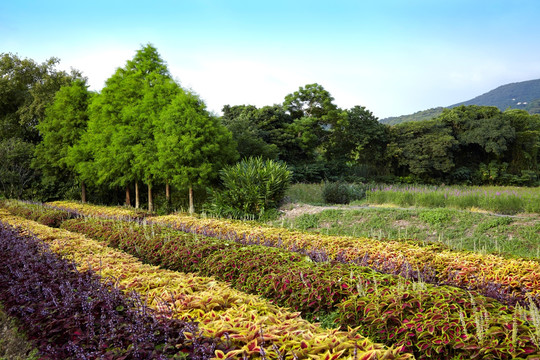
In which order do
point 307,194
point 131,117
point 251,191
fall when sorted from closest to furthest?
point 251,191
point 131,117
point 307,194

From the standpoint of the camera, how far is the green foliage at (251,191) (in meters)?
11.6

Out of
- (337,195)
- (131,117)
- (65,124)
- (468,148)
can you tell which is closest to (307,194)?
(337,195)

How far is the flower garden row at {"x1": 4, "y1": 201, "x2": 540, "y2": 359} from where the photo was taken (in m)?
2.49

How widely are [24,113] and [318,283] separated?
2634cm

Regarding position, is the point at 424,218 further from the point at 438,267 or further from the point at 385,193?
the point at 438,267

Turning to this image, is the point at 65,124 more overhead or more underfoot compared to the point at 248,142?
more overhead

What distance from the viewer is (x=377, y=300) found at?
3.17 m

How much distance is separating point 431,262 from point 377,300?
1.87m

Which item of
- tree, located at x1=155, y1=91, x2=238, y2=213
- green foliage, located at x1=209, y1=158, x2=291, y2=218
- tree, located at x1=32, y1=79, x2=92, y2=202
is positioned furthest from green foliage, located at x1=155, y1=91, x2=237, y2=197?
tree, located at x1=32, y1=79, x2=92, y2=202

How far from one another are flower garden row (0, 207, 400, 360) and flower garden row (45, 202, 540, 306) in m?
1.68

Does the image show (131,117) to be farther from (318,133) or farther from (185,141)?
(318,133)

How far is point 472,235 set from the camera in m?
8.15

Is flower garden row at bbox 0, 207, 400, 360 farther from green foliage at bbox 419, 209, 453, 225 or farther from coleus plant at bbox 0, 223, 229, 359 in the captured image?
green foliage at bbox 419, 209, 453, 225

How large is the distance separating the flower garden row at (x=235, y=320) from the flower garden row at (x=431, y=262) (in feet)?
5.51
